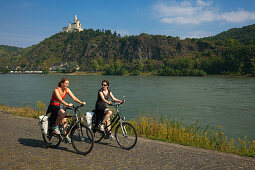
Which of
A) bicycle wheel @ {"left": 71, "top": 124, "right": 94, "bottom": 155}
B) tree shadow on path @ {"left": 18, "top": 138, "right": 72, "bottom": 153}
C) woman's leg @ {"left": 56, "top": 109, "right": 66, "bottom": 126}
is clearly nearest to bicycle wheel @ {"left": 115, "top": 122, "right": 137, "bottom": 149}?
bicycle wheel @ {"left": 71, "top": 124, "right": 94, "bottom": 155}

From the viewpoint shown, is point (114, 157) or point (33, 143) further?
point (33, 143)

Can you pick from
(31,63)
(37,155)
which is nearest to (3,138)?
(37,155)

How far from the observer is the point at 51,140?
5973mm

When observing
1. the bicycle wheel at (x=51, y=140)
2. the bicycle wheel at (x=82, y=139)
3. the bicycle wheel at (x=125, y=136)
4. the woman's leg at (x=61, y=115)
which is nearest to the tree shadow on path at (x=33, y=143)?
the bicycle wheel at (x=51, y=140)

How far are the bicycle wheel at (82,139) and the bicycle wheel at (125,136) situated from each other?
846 mm

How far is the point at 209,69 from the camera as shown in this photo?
309 ft

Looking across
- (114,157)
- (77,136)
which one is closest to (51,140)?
(77,136)

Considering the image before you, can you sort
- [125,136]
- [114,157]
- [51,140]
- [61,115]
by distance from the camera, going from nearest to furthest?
[114,157], [61,115], [125,136], [51,140]

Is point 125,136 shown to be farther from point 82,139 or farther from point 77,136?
point 77,136

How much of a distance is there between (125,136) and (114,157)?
82 centimetres

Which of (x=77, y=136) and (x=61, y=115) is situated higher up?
(x=61, y=115)

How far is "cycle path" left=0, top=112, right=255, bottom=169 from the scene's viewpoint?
15.1ft

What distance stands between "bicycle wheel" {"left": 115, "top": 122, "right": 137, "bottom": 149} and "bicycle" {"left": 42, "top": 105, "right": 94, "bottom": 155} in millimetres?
863

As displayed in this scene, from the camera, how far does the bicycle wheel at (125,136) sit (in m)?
5.69
